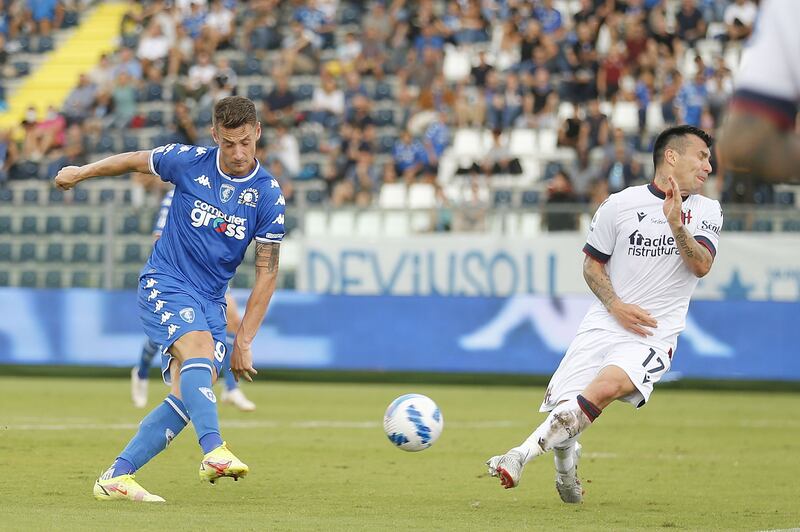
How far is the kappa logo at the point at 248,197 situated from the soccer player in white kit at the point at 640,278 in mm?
2006

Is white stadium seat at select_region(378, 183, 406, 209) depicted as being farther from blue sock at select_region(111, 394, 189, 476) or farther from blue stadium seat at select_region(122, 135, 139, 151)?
blue sock at select_region(111, 394, 189, 476)

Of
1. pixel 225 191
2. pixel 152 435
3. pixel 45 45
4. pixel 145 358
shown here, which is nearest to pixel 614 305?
pixel 225 191

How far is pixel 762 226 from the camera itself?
64.0 ft

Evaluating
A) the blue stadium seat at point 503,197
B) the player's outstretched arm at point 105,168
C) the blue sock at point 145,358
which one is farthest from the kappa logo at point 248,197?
the blue stadium seat at point 503,197

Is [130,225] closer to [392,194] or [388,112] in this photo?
[392,194]

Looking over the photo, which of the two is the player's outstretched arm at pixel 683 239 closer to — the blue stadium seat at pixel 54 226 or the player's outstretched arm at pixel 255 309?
the player's outstretched arm at pixel 255 309

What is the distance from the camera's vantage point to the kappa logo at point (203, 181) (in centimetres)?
852

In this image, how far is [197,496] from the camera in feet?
29.0

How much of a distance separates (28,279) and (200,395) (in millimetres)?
13605

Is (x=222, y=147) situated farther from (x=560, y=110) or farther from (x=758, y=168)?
(x=560, y=110)

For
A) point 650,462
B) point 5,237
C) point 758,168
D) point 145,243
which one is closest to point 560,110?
point 145,243

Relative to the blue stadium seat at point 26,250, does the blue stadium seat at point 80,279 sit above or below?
below

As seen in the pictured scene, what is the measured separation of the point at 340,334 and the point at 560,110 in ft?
22.0

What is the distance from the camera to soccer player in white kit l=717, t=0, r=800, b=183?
393 cm
